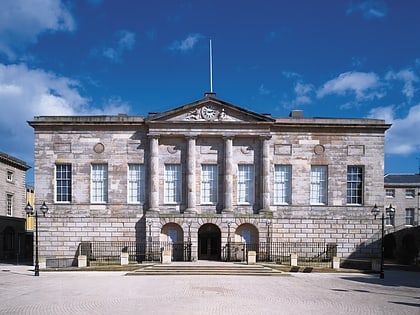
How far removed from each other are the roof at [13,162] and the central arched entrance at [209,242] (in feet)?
70.7

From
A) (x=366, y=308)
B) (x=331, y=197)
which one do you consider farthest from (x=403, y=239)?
(x=366, y=308)

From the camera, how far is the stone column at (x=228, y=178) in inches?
1256

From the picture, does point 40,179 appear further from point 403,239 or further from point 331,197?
point 403,239

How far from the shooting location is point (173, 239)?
31.9 meters

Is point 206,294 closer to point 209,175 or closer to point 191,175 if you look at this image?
point 191,175

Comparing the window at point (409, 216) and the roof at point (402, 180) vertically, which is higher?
the roof at point (402, 180)

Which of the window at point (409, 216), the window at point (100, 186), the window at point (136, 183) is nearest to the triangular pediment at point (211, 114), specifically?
the window at point (136, 183)

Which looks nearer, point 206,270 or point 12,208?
point 206,270

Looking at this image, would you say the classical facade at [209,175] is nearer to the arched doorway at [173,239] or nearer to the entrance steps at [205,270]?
the arched doorway at [173,239]

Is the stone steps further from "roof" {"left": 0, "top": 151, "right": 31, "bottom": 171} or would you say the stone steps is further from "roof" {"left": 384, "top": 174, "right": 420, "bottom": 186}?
"roof" {"left": 384, "top": 174, "right": 420, "bottom": 186}

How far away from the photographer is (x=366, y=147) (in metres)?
33.3

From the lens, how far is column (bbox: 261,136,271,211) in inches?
1259

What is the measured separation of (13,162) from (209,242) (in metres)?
23.1

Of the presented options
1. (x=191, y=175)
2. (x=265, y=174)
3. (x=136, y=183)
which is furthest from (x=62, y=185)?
(x=265, y=174)
